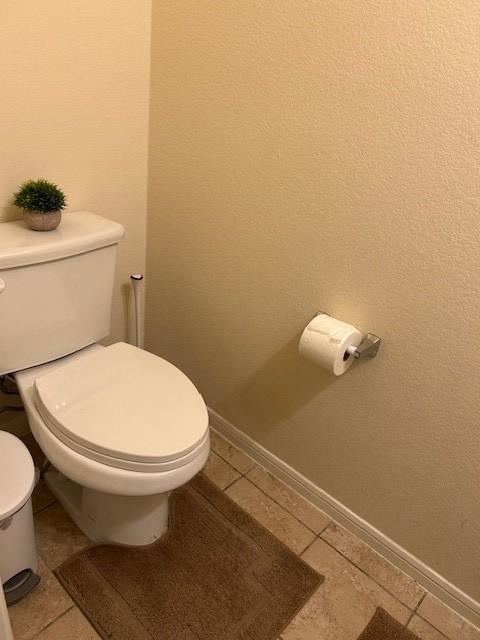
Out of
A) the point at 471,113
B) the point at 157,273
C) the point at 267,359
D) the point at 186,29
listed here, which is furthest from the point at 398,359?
the point at 186,29

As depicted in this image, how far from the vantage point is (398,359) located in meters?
1.19

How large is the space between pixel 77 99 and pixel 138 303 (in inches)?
26.0

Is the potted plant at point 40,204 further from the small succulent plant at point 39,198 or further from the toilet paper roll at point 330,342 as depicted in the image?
the toilet paper roll at point 330,342

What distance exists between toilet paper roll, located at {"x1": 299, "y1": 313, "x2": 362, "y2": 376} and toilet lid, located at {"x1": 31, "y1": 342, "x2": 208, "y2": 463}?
324 mm

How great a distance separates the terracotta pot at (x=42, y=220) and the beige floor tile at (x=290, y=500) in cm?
103

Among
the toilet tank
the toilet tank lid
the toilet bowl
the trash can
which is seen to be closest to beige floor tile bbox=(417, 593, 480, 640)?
the toilet bowl

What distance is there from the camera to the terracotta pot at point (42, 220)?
1219 mm

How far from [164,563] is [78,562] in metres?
0.23

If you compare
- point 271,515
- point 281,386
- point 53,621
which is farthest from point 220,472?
point 53,621

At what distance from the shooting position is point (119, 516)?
4.18 ft

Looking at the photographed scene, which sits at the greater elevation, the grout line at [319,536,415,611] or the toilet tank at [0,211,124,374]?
the toilet tank at [0,211,124,374]

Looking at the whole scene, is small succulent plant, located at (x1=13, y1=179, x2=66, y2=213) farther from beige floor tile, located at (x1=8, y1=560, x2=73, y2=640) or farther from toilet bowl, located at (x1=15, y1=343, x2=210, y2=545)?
beige floor tile, located at (x1=8, y1=560, x2=73, y2=640)

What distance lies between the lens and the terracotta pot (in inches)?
48.0

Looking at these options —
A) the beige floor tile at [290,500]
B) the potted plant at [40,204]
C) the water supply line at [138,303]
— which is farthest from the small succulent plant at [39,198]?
the beige floor tile at [290,500]
